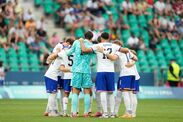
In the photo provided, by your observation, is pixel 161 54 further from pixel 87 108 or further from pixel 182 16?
pixel 87 108

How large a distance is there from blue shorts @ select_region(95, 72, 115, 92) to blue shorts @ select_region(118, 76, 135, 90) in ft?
1.96

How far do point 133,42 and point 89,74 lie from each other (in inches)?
803

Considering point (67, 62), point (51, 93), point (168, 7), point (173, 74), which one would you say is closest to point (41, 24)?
point (173, 74)

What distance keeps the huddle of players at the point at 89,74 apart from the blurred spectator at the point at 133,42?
749 inches

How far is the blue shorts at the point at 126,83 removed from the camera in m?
23.4

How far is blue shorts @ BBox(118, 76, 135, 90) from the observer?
23438mm

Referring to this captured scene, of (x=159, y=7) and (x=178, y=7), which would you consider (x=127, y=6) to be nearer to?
(x=159, y=7)

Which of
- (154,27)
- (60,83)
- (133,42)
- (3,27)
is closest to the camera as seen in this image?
(60,83)

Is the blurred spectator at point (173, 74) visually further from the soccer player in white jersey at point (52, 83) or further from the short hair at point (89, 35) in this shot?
the short hair at point (89, 35)

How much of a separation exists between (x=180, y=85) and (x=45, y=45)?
25.3ft

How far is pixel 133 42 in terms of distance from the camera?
142ft

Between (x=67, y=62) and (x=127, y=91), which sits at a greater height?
(x=67, y=62)

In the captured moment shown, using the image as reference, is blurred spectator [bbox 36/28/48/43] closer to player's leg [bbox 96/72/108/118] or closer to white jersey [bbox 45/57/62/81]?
white jersey [bbox 45/57/62/81]

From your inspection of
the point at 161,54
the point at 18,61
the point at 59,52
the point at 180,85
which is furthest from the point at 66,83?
the point at 161,54
